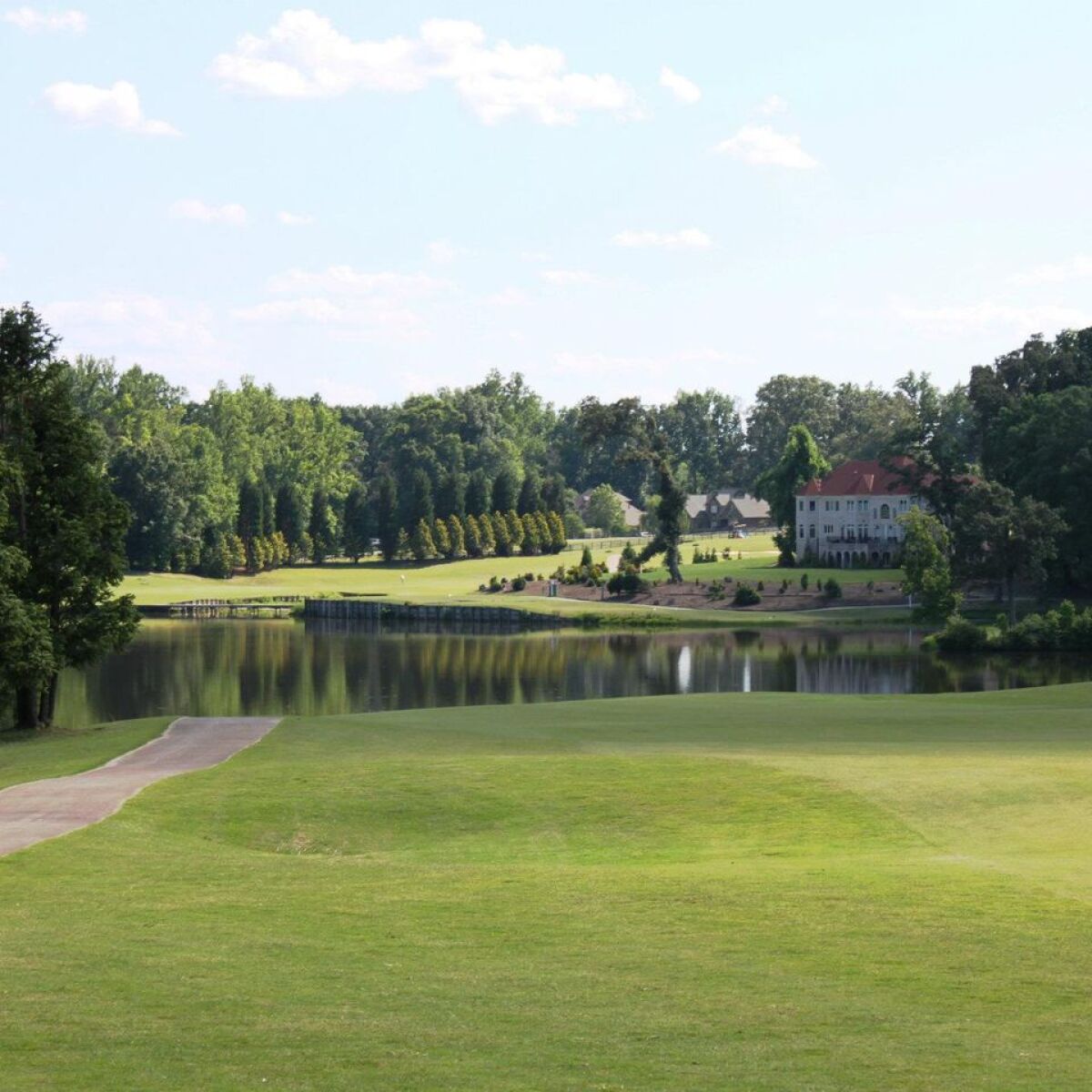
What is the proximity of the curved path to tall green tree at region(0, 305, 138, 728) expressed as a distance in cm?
445

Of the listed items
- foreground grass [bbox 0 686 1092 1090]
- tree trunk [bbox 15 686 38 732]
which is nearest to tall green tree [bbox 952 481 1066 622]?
foreground grass [bbox 0 686 1092 1090]

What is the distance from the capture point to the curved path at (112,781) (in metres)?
23.0

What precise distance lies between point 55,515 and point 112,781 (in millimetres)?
14633

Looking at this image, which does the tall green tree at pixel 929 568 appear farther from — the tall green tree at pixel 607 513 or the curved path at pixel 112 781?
the tall green tree at pixel 607 513

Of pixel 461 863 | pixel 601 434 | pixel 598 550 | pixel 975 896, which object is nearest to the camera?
pixel 975 896

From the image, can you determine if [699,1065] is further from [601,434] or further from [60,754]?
[601,434]

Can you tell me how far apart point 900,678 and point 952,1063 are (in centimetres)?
5349

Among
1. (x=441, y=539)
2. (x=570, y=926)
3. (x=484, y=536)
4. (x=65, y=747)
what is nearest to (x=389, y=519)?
(x=441, y=539)

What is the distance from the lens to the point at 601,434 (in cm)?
10988

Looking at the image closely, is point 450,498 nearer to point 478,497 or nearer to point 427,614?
point 478,497

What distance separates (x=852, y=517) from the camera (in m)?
123

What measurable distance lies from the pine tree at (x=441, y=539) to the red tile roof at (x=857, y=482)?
32573mm

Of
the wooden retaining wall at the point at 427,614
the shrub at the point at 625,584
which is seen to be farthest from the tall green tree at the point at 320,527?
the shrub at the point at 625,584

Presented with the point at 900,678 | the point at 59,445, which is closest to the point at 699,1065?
the point at 59,445
